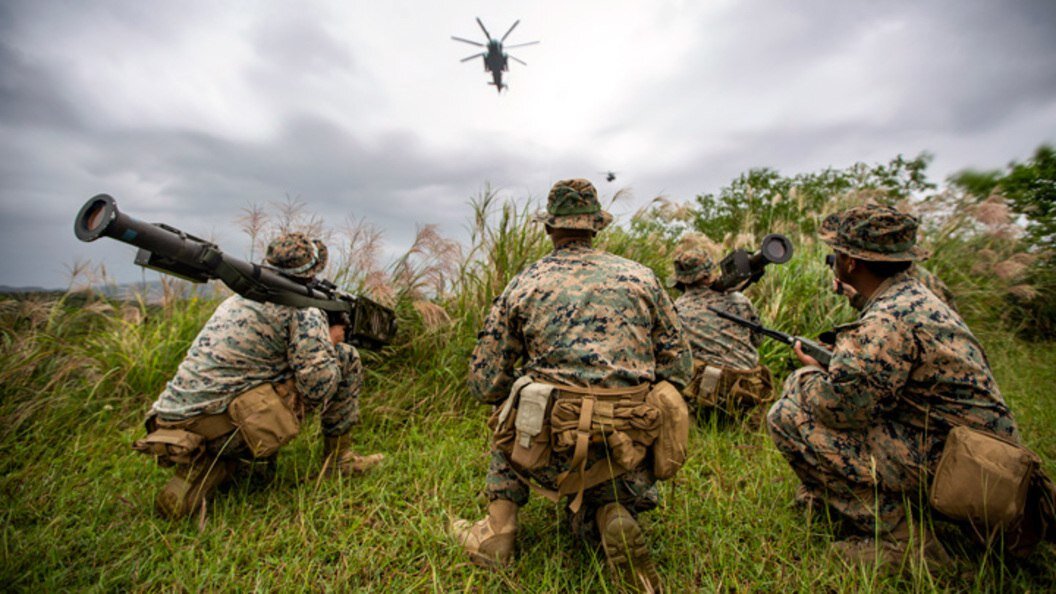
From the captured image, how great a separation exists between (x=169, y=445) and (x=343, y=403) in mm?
945

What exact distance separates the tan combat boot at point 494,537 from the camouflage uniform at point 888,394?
1500 millimetres

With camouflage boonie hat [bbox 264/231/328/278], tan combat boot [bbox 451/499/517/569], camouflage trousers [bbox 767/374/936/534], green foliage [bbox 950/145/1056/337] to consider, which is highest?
green foliage [bbox 950/145/1056/337]

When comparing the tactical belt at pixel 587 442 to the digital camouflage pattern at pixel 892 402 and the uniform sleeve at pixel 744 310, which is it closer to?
the digital camouflage pattern at pixel 892 402

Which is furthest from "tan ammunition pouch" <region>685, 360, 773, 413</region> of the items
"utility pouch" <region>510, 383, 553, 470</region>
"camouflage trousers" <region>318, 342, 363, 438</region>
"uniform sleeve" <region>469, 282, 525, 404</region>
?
"camouflage trousers" <region>318, 342, 363, 438</region>

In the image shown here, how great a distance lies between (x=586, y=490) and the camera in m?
1.97

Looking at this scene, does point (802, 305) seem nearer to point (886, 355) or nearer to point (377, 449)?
point (886, 355)

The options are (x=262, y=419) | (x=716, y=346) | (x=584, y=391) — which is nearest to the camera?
(x=584, y=391)

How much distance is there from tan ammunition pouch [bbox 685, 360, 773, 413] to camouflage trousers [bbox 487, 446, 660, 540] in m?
1.79

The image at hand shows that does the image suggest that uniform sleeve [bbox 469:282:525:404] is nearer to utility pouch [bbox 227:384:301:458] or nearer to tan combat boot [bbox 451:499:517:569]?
tan combat boot [bbox 451:499:517:569]

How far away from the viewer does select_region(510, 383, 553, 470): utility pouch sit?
1694 millimetres

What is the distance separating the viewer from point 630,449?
176cm

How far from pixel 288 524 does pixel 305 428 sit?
1121 millimetres

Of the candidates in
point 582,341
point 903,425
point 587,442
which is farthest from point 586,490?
point 903,425

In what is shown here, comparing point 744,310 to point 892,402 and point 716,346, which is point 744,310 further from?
point 892,402
